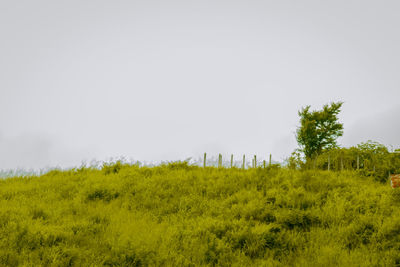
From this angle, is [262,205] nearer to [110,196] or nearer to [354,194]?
[354,194]

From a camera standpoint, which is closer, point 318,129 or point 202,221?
point 202,221

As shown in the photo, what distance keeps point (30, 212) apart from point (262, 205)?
692cm

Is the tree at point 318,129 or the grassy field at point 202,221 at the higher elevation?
the tree at point 318,129

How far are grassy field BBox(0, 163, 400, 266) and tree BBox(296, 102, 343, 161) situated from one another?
2138cm

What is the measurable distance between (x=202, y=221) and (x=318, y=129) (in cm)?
2892

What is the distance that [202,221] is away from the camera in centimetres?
761

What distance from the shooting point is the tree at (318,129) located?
32281mm

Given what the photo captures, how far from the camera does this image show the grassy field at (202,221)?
5828mm

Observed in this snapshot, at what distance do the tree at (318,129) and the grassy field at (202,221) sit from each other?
21383mm

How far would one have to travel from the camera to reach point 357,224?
7.46m

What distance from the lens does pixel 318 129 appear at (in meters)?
32.8

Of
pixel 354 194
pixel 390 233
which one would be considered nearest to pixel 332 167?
pixel 354 194

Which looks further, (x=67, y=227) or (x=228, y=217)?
(x=228, y=217)

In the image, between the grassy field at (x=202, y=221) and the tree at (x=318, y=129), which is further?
the tree at (x=318, y=129)
